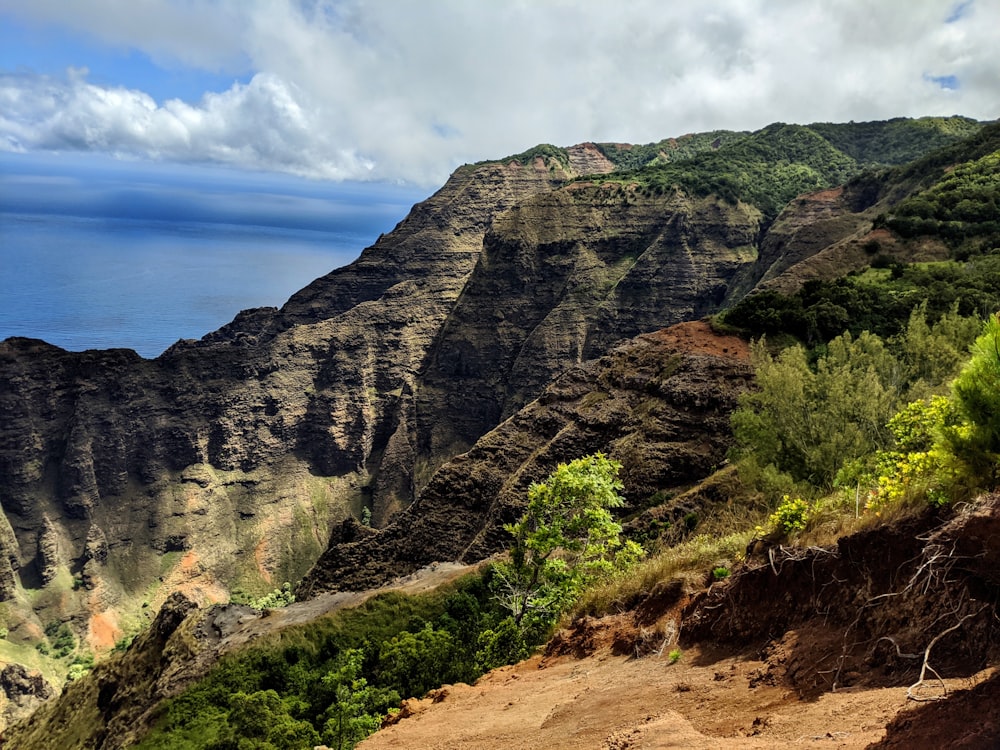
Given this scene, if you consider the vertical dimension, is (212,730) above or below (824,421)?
below

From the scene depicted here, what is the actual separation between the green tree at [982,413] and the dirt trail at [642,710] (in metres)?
2.46

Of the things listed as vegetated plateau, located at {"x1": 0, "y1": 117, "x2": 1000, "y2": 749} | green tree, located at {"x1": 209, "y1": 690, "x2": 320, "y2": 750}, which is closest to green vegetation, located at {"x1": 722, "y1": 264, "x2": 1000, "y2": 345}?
vegetated plateau, located at {"x1": 0, "y1": 117, "x2": 1000, "y2": 749}

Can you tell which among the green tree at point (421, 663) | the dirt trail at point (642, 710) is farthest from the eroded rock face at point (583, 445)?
the dirt trail at point (642, 710)

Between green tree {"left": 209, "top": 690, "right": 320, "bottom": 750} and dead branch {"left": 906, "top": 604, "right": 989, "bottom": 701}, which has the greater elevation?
dead branch {"left": 906, "top": 604, "right": 989, "bottom": 701}

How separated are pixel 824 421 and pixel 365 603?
20.1 m

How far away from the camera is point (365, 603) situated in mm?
29844

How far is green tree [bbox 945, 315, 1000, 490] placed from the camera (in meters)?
6.96

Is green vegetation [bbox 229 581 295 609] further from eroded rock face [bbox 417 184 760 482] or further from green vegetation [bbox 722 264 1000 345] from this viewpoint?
green vegetation [bbox 722 264 1000 345]

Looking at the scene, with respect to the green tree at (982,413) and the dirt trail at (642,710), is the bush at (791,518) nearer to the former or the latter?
the dirt trail at (642,710)

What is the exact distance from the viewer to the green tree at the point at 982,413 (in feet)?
22.8

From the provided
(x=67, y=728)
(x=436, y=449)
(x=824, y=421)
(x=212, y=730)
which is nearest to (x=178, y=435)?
(x=436, y=449)

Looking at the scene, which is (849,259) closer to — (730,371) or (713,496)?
(730,371)

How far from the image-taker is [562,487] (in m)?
17.3

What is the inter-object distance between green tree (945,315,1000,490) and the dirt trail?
2.46 meters
